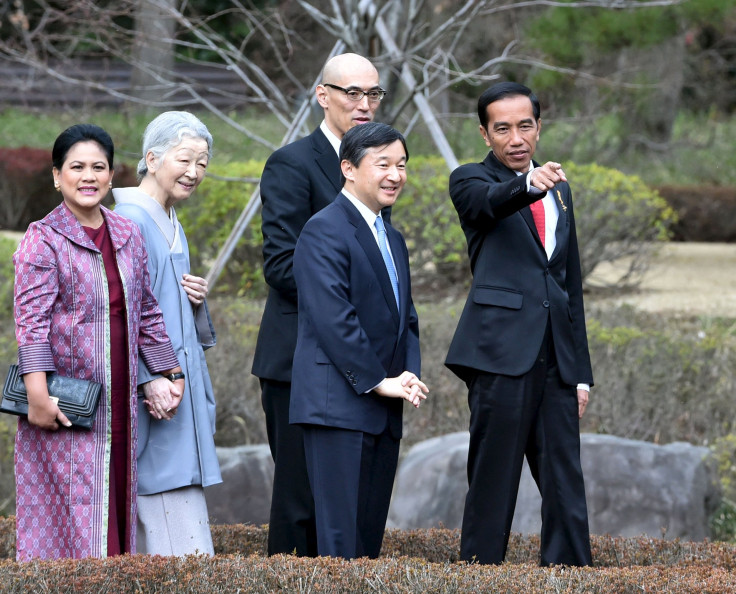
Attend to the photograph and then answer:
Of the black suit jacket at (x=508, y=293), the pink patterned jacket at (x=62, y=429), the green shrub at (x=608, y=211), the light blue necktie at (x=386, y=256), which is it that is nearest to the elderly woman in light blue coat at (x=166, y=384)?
the pink patterned jacket at (x=62, y=429)

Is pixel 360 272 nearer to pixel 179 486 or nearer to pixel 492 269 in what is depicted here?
pixel 492 269

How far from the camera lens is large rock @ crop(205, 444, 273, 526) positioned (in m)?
5.87

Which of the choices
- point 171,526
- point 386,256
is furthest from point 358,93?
point 171,526

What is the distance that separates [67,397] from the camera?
3.57 metres

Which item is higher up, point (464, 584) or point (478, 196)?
point (478, 196)

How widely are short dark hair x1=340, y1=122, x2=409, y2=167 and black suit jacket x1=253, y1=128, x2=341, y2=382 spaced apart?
0.49 metres

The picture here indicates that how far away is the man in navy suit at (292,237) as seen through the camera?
160 inches

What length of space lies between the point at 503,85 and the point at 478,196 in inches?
16.0

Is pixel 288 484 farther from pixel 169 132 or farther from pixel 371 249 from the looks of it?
pixel 169 132

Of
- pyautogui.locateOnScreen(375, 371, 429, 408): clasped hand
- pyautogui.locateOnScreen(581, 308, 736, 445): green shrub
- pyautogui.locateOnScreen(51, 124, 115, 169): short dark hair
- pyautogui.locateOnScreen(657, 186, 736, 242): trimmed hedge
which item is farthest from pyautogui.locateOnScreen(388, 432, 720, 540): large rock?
pyautogui.locateOnScreen(657, 186, 736, 242): trimmed hedge

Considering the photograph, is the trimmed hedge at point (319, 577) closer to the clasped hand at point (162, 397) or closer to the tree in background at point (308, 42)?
the clasped hand at point (162, 397)

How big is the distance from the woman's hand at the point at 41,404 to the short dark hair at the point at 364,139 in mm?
1157

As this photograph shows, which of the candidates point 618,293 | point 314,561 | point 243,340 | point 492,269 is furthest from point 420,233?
point 314,561

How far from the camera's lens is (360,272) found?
3.67 m
